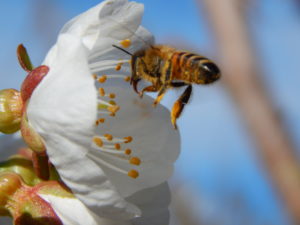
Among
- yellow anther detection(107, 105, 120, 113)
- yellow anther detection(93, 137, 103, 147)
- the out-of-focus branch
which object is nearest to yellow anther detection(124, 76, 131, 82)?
yellow anther detection(107, 105, 120, 113)

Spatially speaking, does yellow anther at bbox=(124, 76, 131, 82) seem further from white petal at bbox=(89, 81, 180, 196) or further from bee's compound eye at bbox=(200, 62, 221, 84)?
bee's compound eye at bbox=(200, 62, 221, 84)

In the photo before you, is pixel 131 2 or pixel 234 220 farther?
pixel 234 220

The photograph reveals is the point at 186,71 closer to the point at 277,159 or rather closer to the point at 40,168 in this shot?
the point at 40,168

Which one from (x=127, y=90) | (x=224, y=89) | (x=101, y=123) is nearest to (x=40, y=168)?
(x=101, y=123)

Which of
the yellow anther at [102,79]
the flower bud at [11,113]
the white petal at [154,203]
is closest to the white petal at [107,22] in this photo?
the yellow anther at [102,79]

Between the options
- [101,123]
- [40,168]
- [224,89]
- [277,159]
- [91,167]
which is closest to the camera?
[91,167]

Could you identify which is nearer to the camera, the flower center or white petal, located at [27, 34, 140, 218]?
white petal, located at [27, 34, 140, 218]
